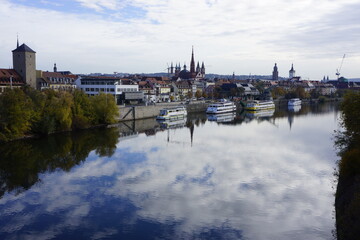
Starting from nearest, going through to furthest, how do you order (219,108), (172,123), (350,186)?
(350,186), (172,123), (219,108)

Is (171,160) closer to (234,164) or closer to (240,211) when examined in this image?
(234,164)

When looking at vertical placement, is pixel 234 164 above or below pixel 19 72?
below

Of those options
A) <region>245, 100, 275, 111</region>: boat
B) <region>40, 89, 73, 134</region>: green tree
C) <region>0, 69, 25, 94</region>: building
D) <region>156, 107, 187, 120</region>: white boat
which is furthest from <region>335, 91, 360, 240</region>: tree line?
<region>245, 100, 275, 111</region>: boat

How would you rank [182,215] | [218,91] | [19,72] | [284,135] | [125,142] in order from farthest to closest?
[218,91] → [19,72] → [284,135] → [125,142] → [182,215]

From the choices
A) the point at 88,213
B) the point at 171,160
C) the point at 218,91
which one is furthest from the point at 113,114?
the point at 218,91

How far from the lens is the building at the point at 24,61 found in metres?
37.4

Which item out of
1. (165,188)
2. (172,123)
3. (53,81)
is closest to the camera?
(165,188)

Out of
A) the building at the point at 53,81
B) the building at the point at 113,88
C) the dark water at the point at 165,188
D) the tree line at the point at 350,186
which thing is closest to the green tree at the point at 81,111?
the dark water at the point at 165,188

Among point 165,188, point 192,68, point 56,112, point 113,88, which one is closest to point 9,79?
point 113,88

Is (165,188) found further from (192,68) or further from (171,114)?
(192,68)

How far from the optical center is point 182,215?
12.1 meters

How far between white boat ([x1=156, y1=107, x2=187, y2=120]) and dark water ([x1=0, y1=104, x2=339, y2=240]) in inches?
456

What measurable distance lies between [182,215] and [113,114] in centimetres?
2069

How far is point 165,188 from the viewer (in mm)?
14852
